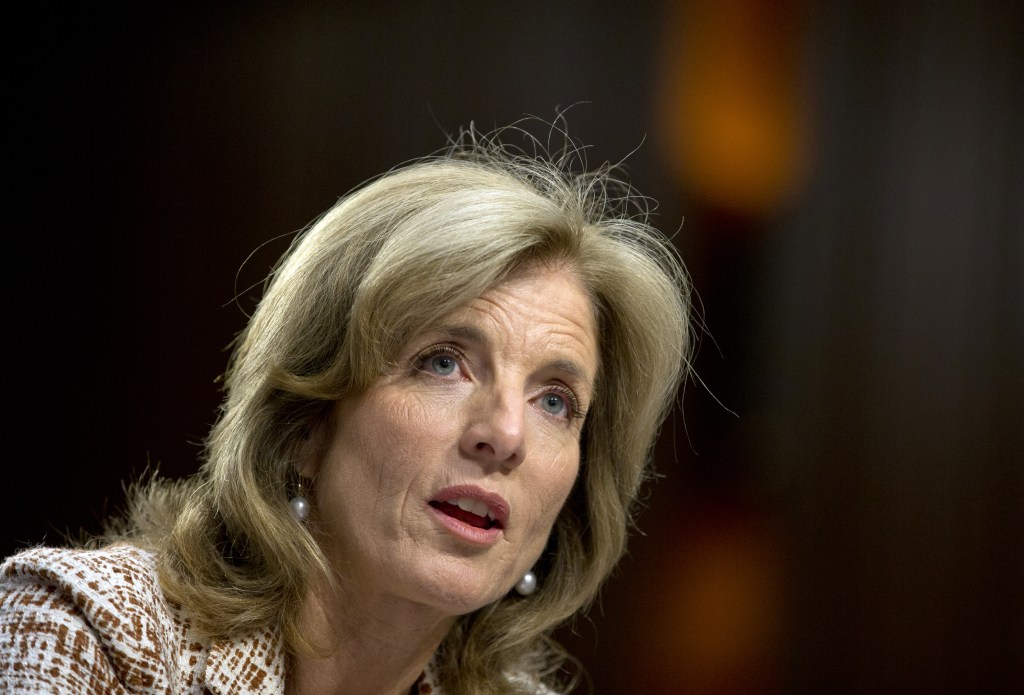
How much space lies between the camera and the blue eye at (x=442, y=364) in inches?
70.7

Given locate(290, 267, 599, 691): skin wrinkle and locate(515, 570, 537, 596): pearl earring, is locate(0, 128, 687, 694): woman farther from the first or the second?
locate(515, 570, 537, 596): pearl earring

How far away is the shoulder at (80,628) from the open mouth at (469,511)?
43cm

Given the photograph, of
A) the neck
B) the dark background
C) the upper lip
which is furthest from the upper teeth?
the dark background

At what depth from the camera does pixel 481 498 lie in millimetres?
1762

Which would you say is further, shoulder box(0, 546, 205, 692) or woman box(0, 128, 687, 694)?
woman box(0, 128, 687, 694)

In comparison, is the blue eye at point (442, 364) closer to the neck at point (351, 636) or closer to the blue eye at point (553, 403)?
the blue eye at point (553, 403)

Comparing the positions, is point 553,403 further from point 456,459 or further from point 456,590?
point 456,590

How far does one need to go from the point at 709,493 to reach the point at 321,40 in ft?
4.48

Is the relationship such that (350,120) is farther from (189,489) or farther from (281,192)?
(189,489)

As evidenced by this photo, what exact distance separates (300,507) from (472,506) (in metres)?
0.28

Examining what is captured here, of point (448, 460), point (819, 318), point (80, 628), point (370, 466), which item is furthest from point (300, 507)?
point (819, 318)

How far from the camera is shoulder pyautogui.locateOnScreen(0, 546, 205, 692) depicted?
1.54 meters

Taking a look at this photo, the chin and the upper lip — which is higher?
the upper lip

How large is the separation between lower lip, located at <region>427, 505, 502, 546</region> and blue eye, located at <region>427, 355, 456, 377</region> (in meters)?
0.20
